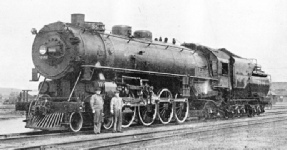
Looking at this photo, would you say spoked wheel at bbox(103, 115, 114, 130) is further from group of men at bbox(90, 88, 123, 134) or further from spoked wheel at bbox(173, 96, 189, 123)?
spoked wheel at bbox(173, 96, 189, 123)

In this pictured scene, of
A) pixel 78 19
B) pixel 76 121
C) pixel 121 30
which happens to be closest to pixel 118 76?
pixel 121 30

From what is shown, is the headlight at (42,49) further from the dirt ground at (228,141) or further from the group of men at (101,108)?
the dirt ground at (228,141)

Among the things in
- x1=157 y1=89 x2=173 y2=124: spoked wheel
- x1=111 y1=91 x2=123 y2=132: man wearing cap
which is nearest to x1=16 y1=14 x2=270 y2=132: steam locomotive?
x1=157 y1=89 x2=173 y2=124: spoked wheel

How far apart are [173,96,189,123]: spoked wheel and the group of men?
162 inches

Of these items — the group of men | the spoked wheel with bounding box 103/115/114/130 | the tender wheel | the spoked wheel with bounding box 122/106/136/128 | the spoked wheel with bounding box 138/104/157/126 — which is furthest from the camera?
the spoked wheel with bounding box 138/104/157/126

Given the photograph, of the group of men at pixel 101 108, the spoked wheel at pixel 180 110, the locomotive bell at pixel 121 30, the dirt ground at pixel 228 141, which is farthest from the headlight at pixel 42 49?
the spoked wheel at pixel 180 110

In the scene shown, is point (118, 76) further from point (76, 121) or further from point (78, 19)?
point (78, 19)

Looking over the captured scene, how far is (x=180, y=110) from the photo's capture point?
16344 mm

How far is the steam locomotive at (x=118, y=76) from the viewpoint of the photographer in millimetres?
11867

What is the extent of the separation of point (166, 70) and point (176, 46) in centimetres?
210

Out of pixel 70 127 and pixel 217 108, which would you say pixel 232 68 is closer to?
pixel 217 108

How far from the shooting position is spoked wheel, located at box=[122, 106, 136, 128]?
517 inches

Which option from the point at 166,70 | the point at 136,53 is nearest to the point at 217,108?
the point at 166,70

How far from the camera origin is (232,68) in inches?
795
